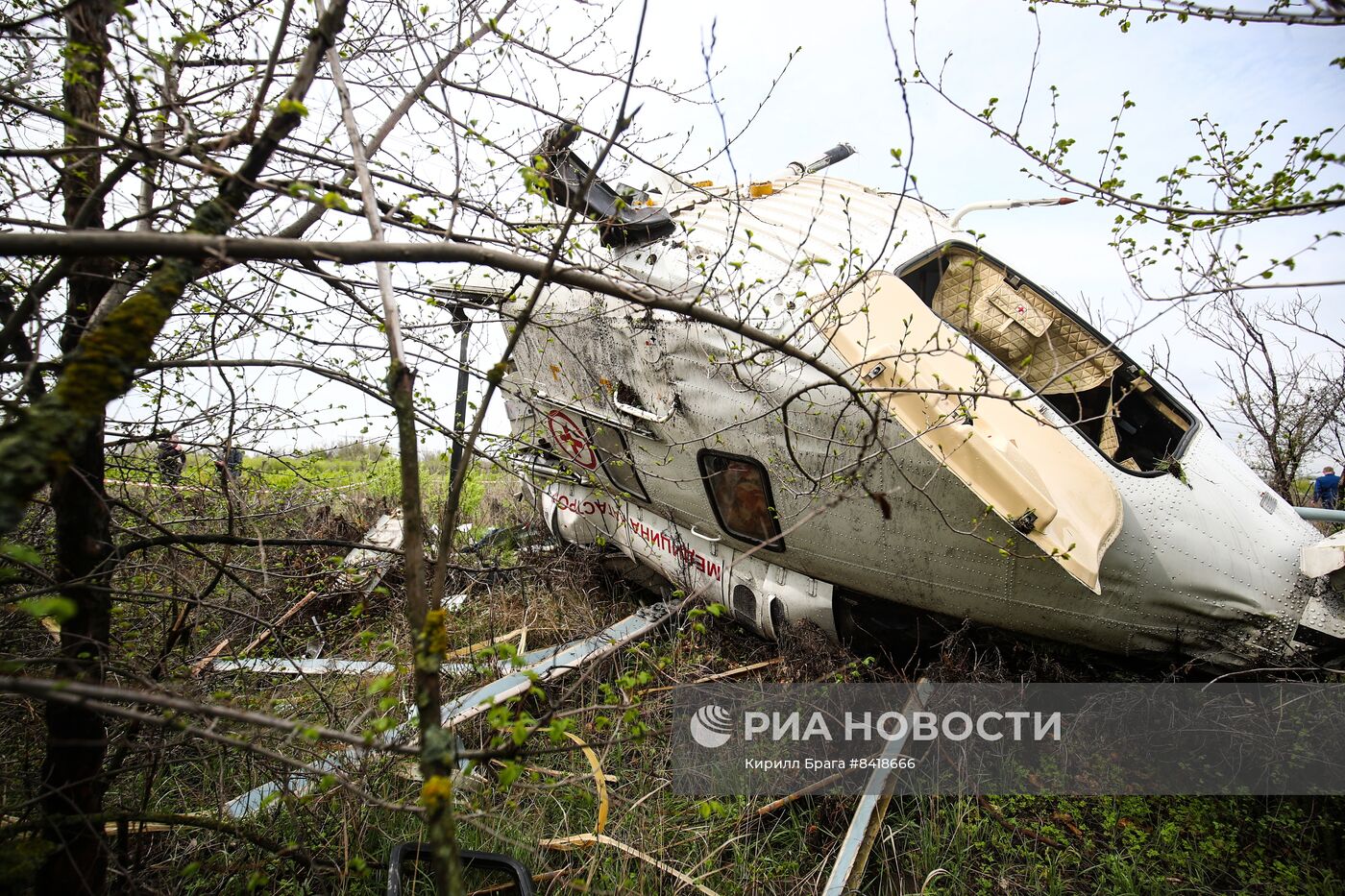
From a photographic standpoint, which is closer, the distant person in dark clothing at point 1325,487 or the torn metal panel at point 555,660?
the torn metal panel at point 555,660

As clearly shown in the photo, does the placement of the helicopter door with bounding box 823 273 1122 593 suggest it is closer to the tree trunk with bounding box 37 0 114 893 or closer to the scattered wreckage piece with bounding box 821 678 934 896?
the scattered wreckage piece with bounding box 821 678 934 896

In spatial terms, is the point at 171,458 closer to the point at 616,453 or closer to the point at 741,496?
the point at 616,453

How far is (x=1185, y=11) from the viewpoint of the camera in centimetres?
227

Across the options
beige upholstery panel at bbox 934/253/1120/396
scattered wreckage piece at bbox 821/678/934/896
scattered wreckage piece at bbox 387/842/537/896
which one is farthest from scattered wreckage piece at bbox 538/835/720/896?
beige upholstery panel at bbox 934/253/1120/396

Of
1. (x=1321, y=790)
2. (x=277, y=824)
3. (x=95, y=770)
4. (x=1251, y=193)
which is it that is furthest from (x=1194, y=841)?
(x=95, y=770)

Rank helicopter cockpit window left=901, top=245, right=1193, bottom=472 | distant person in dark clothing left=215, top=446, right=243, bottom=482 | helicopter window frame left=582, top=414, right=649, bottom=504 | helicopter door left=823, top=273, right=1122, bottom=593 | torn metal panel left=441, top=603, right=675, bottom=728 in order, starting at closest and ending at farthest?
1. distant person in dark clothing left=215, top=446, right=243, bottom=482
2. helicopter door left=823, top=273, right=1122, bottom=593
3. torn metal panel left=441, top=603, right=675, bottom=728
4. helicopter cockpit window left=901, top=245, right=1193, bottom=472
5. helicopter window frame left=582, top=414, right=649, bottom=504

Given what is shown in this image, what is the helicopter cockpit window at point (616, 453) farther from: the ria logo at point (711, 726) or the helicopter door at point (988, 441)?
the helicopter door at point (988, 441)

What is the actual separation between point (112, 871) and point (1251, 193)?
4771 millimetres

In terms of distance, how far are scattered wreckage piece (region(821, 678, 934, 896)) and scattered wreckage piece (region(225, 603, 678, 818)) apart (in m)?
1.31

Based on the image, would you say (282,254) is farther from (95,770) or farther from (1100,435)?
(1100,435)

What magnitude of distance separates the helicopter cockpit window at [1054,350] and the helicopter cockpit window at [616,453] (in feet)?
7.36

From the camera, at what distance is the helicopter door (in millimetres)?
3004

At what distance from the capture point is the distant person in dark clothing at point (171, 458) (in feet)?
9.15

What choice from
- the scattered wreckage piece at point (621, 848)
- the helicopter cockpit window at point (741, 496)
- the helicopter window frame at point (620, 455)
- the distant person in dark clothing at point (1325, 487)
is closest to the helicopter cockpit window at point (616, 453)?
the helicopter window frame at point (620, 455)
